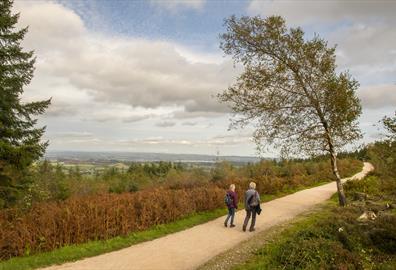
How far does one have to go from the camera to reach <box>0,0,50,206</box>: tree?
696 inches

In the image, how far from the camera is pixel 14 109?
19281 millimetres

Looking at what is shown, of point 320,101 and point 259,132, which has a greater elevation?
point 320,101

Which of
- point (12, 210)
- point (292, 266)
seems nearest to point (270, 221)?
point (292, 266)

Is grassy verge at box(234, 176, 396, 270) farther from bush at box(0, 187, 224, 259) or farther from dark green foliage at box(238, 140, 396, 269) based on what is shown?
bush at box(0, 187, 224, 259)

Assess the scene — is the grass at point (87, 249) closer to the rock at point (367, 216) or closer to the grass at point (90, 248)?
the grass at point (90, 248)

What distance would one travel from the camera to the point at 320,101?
1741 centimetres

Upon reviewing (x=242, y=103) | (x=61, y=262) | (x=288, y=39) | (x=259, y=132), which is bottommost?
(x=61, y=262)

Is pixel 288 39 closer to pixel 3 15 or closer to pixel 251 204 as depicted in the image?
pixel 251 204

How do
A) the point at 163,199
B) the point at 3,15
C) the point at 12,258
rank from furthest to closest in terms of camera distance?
the point at 3,15 → the point at 163,199 → the point at 12,258

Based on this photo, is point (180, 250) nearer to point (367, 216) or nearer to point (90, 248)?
point (90, 248)

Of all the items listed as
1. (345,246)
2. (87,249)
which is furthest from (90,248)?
(345,246)

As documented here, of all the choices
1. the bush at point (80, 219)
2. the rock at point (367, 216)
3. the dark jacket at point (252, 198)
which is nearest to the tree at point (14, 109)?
the bush at point (80, 219)

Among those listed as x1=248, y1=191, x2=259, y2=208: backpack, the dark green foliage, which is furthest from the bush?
the dark green foliage

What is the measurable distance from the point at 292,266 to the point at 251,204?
5.35 metres
